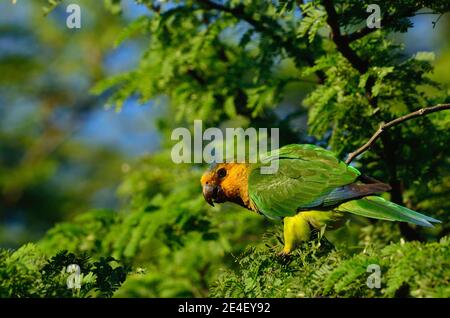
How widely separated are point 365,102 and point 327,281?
1444 mm

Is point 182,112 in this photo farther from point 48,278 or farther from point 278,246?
point 48,278

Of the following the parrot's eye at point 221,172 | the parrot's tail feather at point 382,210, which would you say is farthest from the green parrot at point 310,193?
the parrot's eye at point 221,172

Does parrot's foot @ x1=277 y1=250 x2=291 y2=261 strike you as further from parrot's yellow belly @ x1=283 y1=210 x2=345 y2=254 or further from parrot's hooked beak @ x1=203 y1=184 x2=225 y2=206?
parrot's hooked beak @ x1=203 y1=184 x2=225 y2=206

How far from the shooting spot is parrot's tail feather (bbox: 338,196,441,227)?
2646 millimetres

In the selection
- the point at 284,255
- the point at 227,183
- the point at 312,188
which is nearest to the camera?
the point at 284,255

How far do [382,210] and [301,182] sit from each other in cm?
45

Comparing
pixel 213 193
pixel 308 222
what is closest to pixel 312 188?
pixel 308 222

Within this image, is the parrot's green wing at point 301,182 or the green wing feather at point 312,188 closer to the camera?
the green wing feather at point 312,188

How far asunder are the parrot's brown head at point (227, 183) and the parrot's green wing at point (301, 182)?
5.1 inches

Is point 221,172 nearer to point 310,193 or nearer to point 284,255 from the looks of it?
point 310,193

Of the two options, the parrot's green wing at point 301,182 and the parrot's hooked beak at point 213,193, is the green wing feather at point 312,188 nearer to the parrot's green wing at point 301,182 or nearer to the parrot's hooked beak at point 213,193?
the parrot's green wing at point 301,182

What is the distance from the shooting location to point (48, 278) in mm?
2295

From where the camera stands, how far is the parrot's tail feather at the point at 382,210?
2.65 metres

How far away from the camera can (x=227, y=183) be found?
344 centimetres
